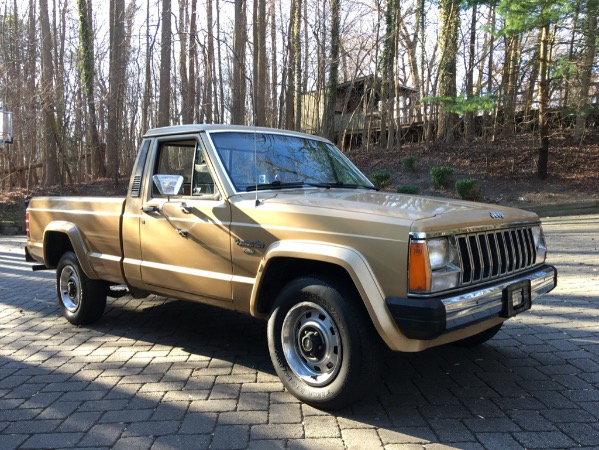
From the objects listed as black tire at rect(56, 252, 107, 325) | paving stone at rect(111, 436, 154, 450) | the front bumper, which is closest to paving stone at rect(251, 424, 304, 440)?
paving stone at rect(111, 436, 154, 450)

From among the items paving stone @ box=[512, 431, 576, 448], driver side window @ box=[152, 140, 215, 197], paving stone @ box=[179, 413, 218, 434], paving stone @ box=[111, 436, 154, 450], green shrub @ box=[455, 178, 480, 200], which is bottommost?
paving stone @ box=[111, 436, 154, 450]

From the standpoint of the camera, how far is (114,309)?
6242 mm

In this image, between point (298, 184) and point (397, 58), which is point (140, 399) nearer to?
point (298, 184)

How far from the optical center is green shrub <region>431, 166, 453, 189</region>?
1666 centimetres

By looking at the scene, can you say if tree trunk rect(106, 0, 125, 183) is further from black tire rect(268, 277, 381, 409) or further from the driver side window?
black tire rect(268, 277, 381, 409)

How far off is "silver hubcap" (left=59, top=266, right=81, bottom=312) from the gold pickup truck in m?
0.48

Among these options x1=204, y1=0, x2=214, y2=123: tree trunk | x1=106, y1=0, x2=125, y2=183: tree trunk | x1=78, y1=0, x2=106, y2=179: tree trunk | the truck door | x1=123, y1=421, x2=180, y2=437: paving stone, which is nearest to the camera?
x1=123, y1=421, x2=180, y2=437: paving stone

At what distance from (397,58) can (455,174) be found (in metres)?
6.59

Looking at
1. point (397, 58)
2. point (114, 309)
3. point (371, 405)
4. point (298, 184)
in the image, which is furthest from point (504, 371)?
point (397, 58)

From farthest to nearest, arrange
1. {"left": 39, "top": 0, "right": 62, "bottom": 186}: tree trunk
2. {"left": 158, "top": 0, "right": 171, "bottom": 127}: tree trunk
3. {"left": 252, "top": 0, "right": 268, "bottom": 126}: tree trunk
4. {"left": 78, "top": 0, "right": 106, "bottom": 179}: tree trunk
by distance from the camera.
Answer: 1. {"left": 158, "top": 0, "right": 171, "bottom": 127}: tree trunk
2. {"left": 78, "top": 0, "right": 106, "bottom": 179}: tree trunk
3. {"left": 252, "top": 0, "right": 268, "bottom": 126}: tree trunk
4. {"left": 39, "top": 0, "right": 62, "bottom": 186}: tree trunk

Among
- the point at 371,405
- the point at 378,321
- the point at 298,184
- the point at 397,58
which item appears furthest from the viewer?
the point at 397,58

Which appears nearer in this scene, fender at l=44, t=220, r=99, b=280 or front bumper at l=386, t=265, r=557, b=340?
front bumper at l=386, t=265, r=557, b=340

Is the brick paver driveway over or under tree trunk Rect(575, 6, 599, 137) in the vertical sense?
under

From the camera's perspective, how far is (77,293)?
17.7 ft
